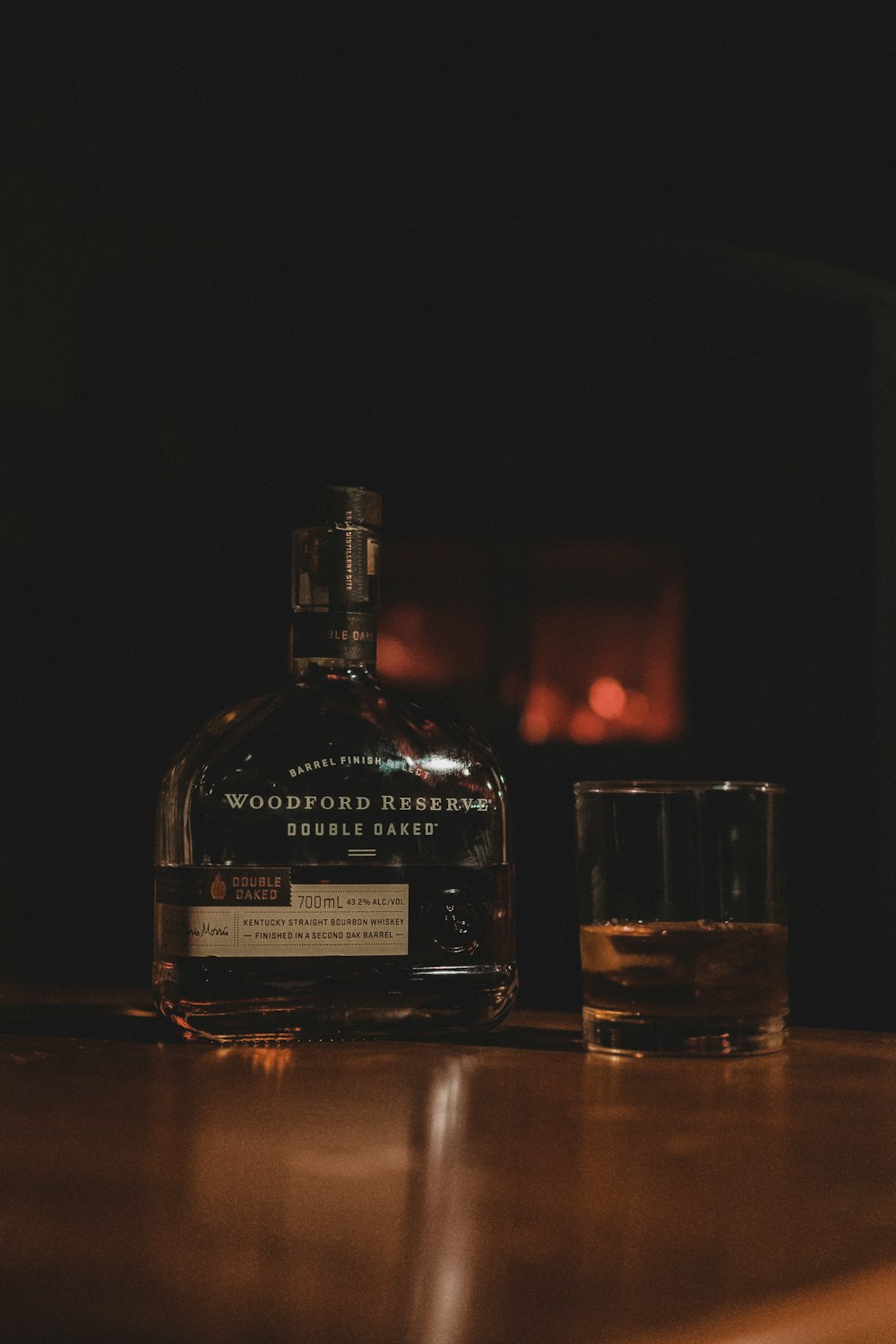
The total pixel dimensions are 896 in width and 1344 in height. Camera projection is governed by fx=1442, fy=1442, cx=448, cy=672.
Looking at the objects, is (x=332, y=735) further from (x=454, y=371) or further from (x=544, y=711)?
(x=544, y=711)

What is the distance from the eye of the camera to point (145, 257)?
1.18 m

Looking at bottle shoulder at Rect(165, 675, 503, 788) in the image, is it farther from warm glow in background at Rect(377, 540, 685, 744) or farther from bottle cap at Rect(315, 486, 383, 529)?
warm glow in background at Rect(377, 540, 685, 744)

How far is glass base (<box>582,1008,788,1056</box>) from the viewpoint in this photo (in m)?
0.70

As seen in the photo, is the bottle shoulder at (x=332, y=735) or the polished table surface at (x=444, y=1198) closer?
the polished table surface at (x=444, y=1198)

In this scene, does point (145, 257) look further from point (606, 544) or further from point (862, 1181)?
point (606, 544)

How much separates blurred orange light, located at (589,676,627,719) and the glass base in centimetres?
170

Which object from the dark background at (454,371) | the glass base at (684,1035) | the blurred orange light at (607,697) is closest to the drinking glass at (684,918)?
the glass base at (684,1035)

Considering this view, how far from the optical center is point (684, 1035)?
2.31ft

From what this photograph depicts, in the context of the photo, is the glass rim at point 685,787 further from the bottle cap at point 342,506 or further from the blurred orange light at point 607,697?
the blurred orange light at point 607,697

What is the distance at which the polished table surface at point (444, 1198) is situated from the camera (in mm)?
328

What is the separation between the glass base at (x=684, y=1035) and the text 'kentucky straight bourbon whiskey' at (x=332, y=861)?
8 centimetres

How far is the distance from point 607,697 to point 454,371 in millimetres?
661

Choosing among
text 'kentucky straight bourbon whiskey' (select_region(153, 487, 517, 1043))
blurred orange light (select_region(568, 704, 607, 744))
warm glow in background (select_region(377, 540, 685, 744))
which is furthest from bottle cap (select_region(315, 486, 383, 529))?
blurred orange light (select_region(568, 704, 607, 744))

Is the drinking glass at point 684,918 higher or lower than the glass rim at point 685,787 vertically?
lower
